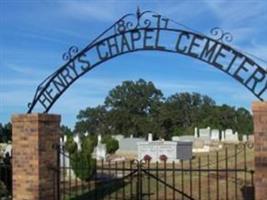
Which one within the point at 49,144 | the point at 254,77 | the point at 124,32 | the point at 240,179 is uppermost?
the point at 124,32

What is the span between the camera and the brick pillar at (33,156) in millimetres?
8781

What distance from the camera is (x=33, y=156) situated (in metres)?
8.82

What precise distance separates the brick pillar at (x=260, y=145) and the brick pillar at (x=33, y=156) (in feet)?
11.3

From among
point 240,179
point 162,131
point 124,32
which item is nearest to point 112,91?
point 162,131

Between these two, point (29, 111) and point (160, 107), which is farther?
point (160, 107)

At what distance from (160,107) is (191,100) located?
986 centimetres

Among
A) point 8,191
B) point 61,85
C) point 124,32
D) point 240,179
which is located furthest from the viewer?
point 240,179

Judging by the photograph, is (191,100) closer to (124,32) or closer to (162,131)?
(162,131)

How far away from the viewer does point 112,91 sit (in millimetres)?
102375

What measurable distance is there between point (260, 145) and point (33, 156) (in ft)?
11.9

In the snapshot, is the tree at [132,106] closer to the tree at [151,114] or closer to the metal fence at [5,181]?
the tree at [151,114]

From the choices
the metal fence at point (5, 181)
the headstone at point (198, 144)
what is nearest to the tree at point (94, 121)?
the headstone at point (198, 144)

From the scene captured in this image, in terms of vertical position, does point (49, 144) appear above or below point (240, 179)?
above

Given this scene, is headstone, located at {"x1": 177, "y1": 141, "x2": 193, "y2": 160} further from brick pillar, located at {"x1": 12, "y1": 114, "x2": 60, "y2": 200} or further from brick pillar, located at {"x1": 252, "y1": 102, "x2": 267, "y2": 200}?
brick pillar, located at {"x1": 252, "y1": 102, "x2": 267, "y2": 200}
